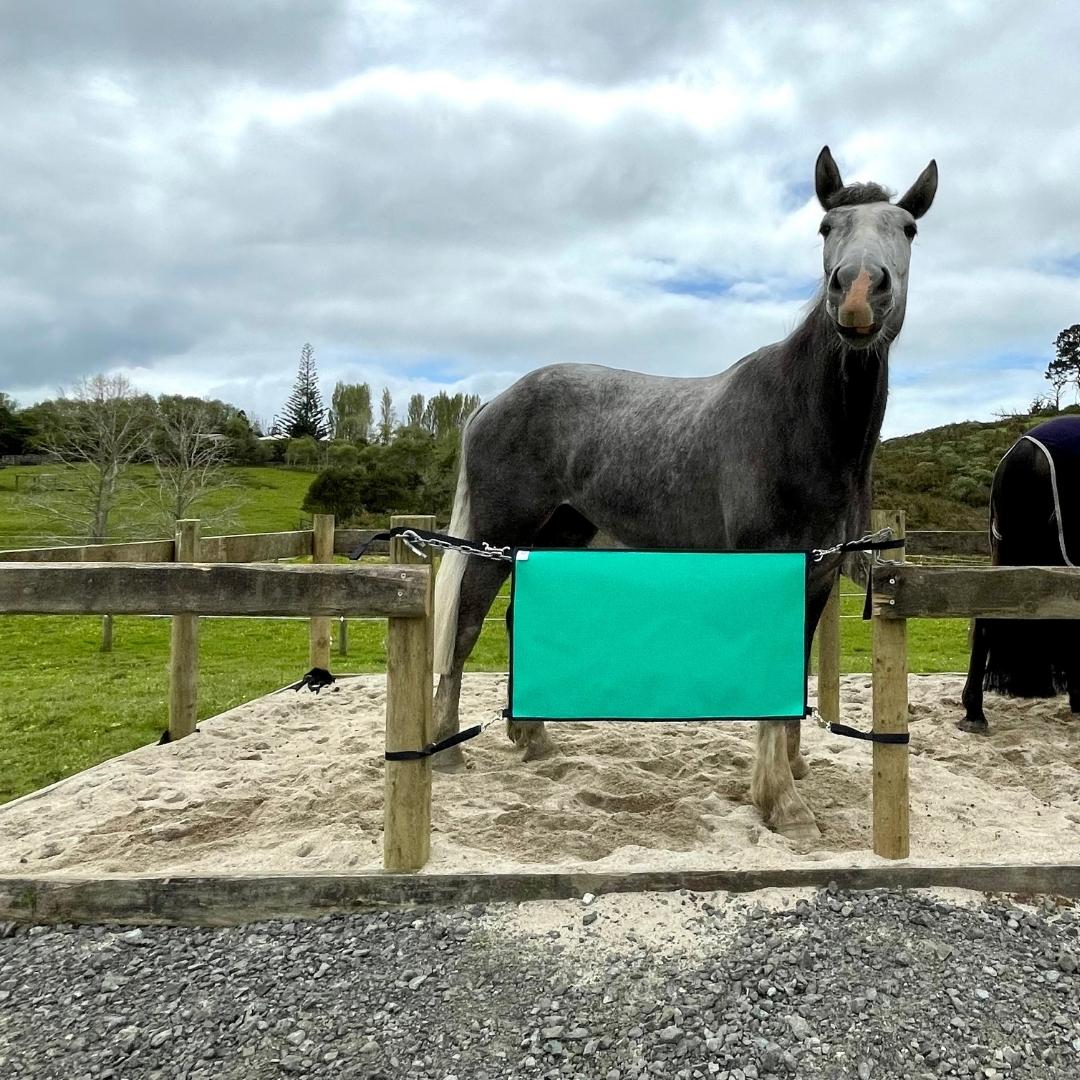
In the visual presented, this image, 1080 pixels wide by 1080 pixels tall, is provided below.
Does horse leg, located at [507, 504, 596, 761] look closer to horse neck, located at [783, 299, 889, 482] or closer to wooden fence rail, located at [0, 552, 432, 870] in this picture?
horse neck, located at [783, 299, 889, 482]

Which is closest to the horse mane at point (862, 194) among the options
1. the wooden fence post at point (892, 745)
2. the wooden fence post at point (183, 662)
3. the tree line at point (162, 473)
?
the wooden fence post at point (892, 745)

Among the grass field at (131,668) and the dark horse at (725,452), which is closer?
the dark horse at (725,452)

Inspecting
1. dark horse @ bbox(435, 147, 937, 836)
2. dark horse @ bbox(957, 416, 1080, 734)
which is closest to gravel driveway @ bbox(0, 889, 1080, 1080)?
dark horse @ bbox(435, 147, 937, 836)

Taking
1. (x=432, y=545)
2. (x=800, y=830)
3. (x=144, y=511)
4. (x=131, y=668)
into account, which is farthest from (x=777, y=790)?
(x=144, y=511)

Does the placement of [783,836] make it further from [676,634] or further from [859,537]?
[859,537]

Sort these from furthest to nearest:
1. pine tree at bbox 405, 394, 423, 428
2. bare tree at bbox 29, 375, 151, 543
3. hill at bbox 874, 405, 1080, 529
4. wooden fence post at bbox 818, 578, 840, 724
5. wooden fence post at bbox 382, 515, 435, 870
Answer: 1. pine tree at bbox 405, 394, 423, 428
2. hill at bbox 874, 405, 1080, 529
3. bare tree at bbox 29, 375, 151, 543
4. wooden fence post at bbox 818, 578, 840, 724
5. wooden fence post at bbox 382, 515, 435, 870

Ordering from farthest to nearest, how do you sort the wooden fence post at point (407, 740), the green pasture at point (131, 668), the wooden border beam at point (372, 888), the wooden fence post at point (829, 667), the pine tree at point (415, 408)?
the pine tree at point (415, 408) < the green pasture at point (131, 668) < the wooden fence post at point (829, 667) < the wooden fence post at point (407, 740) < the wooden border beam at point (372, 888)

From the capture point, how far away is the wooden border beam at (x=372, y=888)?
2443 mm

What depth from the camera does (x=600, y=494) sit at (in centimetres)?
394

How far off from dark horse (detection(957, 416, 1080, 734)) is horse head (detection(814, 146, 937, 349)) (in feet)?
8.10

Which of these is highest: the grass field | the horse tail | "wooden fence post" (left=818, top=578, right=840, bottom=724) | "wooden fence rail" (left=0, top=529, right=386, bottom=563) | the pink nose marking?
the pink nose marking

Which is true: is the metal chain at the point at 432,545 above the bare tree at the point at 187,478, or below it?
below

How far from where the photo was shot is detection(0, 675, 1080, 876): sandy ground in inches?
116

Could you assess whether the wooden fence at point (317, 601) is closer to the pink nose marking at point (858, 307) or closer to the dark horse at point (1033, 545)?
the pink nose marking at point (858, 307)
